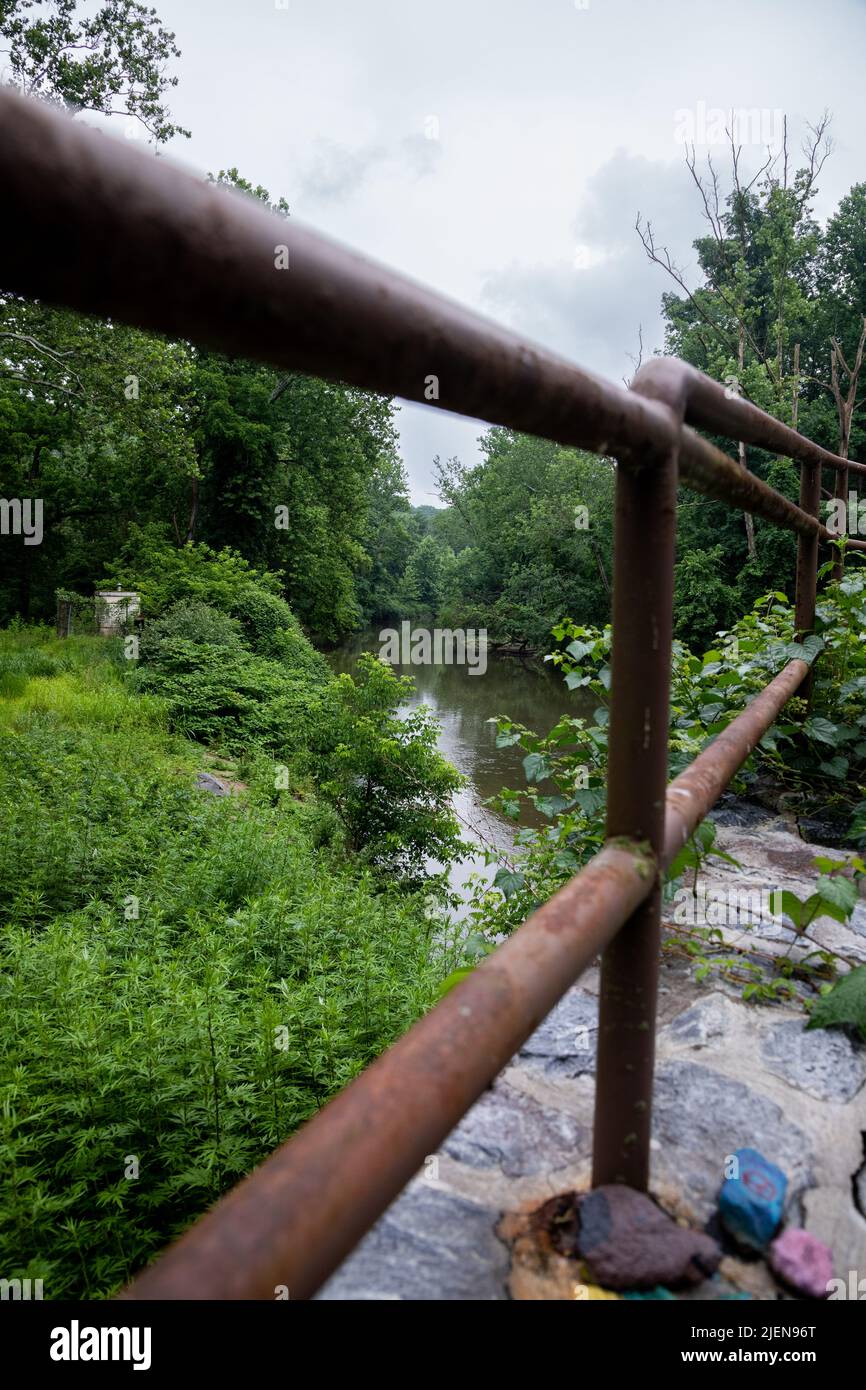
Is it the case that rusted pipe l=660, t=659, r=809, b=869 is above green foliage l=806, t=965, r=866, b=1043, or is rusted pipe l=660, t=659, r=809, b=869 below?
above

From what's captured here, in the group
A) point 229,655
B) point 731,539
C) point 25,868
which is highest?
point 731,539

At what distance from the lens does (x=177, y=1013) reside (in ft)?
9.28

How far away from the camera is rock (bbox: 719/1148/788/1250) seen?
0.87m

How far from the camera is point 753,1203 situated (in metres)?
0.87

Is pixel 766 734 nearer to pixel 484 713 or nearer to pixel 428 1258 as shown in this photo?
pixel 428 1258

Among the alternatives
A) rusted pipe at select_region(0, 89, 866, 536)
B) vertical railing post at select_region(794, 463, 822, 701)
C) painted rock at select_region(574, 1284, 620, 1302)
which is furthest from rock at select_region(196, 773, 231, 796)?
rusted pipe at select_region(0, 89, 866, 536)

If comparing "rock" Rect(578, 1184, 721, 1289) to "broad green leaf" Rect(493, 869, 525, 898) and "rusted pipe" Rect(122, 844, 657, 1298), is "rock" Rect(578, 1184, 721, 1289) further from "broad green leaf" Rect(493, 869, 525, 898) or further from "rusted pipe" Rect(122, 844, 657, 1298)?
"broad green leaf" Rect(493, 869, 525, 898)

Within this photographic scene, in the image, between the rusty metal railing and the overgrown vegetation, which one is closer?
the rusty metal railing

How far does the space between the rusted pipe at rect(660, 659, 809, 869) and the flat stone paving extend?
14.7 inches

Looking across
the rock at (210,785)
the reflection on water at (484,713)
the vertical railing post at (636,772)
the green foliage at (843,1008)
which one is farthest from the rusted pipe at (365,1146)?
the rock at (210,785)

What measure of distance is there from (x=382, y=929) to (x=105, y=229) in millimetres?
4484
